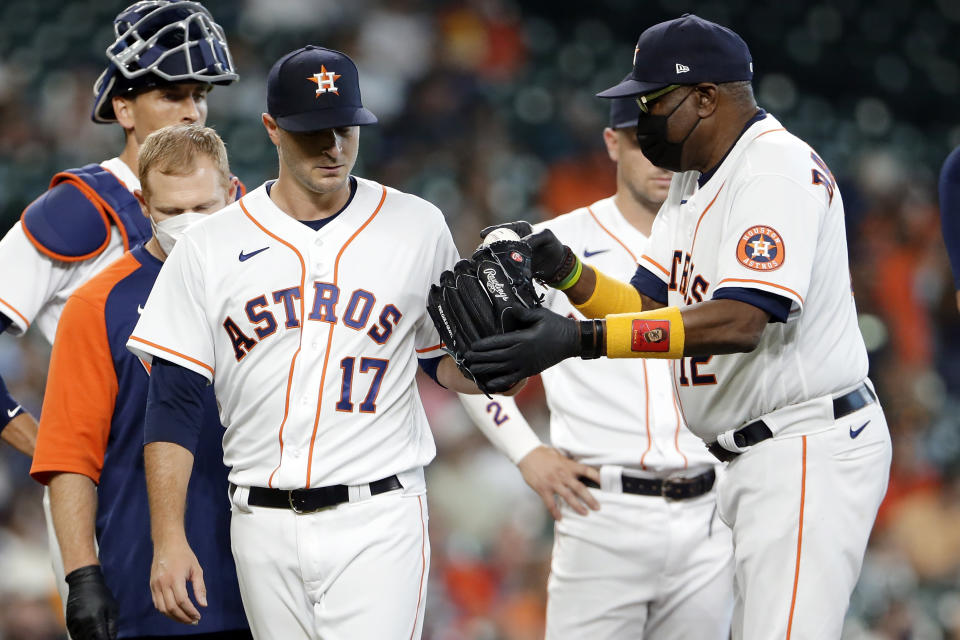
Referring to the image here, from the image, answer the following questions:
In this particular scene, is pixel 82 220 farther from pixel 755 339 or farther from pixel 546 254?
pixel 755 339

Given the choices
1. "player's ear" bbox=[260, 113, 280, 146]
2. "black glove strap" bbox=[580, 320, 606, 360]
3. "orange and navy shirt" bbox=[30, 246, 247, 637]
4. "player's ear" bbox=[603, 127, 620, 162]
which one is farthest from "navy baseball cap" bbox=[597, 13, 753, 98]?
"orange and navy shirt" bbox=[30, 246, 247, 637]

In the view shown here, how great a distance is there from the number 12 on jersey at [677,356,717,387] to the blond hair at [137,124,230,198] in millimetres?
1353

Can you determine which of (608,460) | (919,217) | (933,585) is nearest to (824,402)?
(608,460)

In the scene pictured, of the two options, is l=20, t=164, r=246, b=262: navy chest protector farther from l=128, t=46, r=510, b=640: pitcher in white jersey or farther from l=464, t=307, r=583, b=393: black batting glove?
l=464, t=307, r=583, b=393: black batting glove

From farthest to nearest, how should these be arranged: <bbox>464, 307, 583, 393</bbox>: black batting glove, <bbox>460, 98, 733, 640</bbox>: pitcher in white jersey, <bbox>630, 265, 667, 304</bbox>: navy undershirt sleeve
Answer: <bbox>460, 98, 733, 640</bbox>: pitcher in white jersey
<bbox>630, 265, 667, 304</bbox>: navy undershirt sleeve
<bbox>464, 307, 583, 393</bbox>: black batting glove

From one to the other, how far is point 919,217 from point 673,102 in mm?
5530

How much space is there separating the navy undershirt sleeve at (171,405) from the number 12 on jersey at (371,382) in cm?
35

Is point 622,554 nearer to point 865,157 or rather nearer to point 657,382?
point 657,382

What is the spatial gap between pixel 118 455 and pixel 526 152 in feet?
16.3

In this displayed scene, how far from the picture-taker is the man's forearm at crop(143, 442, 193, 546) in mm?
2582

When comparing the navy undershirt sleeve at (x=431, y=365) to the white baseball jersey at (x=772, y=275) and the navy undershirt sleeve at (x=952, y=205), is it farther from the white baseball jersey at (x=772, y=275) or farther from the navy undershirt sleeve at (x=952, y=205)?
the navy undershirt sleeve at (x=952, y=205)

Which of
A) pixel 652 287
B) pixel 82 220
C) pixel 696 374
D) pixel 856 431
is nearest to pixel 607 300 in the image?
pixel 652 287

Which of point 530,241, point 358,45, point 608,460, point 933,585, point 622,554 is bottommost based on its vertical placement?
point 933,585

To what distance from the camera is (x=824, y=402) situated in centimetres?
272
